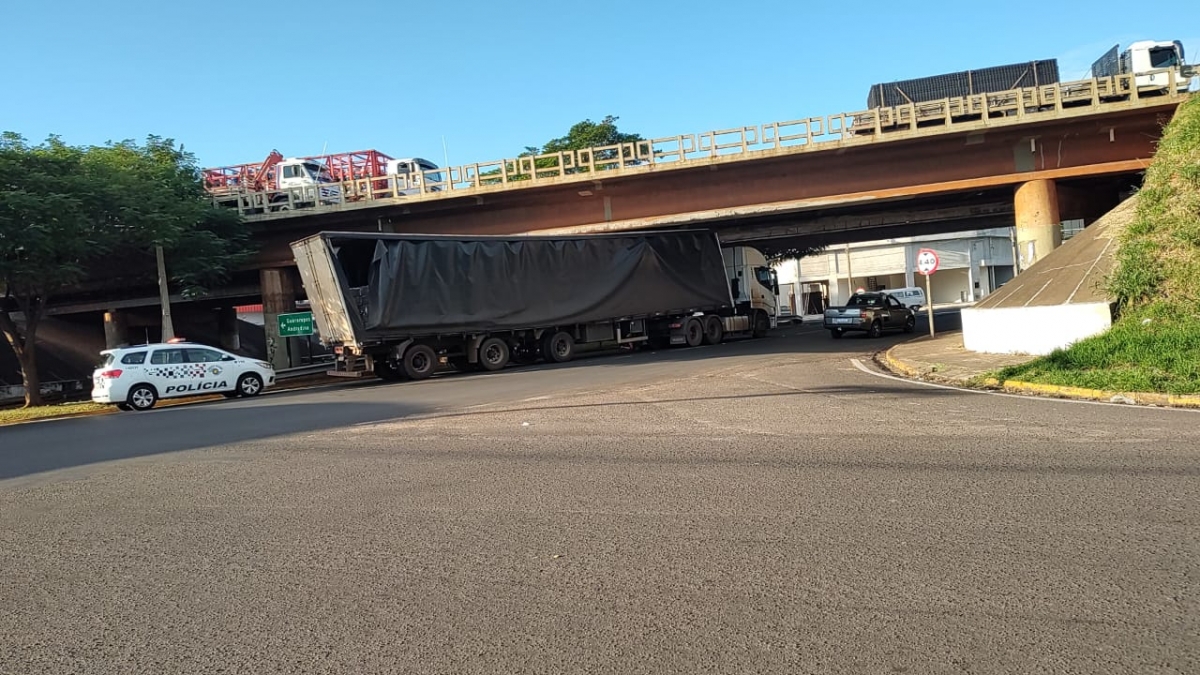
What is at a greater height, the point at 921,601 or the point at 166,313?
the point at 166,313

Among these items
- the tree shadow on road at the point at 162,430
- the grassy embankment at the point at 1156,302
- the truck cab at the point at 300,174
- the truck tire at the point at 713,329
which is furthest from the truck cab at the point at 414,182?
the grassy embankment at the point at 1156,302

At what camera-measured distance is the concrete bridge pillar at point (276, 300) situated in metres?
35.0

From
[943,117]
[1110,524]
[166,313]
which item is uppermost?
[943,117]

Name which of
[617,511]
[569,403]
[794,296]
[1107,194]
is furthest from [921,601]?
[794,296]

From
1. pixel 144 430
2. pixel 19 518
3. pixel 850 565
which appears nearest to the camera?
pixel 850 565

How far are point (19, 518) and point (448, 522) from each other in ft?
12.9

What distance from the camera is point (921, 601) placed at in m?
4.08

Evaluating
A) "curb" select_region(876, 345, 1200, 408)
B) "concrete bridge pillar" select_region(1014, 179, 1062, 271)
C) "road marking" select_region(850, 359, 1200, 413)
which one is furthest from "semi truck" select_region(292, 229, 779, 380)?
"curb" select_region(876, 345, 1200, 408)

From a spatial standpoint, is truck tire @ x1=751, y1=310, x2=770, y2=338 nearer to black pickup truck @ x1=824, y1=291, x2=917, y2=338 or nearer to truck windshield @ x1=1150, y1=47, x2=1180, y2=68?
black pickup truck @ x1=824, y1=291, x2=917, y2=338

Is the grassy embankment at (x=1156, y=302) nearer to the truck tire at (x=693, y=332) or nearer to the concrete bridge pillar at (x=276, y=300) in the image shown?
the truck tire at (x=693, y=332)

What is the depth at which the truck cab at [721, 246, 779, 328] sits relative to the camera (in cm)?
3210

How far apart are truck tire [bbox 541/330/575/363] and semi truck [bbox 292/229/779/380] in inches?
1.4

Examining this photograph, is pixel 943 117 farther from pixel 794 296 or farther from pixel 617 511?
pixel 794 296

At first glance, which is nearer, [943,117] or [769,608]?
[769,608]
